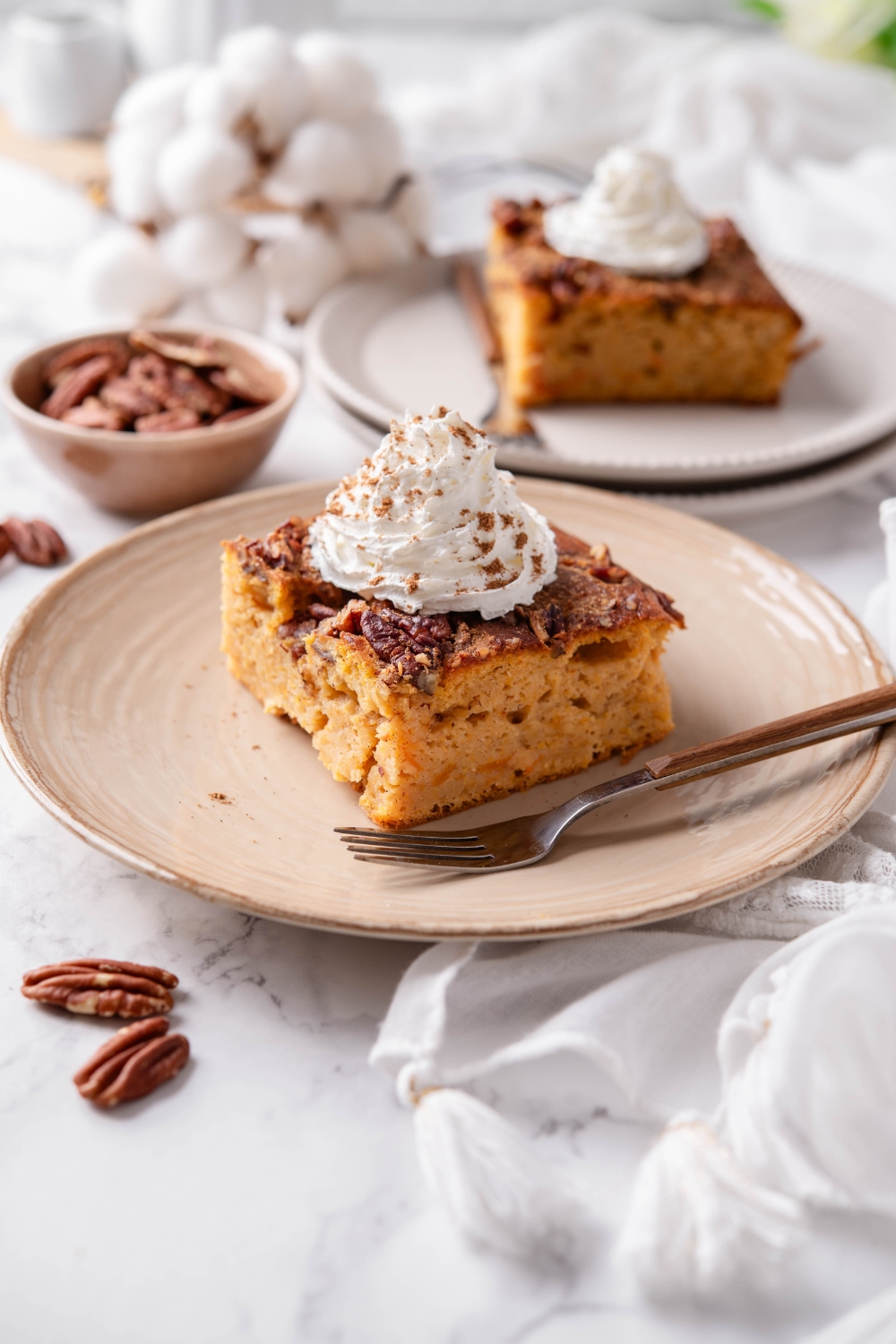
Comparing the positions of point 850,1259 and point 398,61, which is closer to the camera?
point 850,1259

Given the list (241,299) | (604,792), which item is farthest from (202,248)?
(604,792)

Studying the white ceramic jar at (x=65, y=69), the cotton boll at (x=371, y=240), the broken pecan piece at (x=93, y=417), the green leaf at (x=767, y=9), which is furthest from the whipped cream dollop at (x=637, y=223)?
the green leaf at (x=767, y=9)

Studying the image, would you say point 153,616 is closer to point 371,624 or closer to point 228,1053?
point 371,624

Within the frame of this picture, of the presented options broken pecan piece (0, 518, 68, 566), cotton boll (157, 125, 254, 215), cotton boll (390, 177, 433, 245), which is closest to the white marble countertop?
broken pecan piece (0, 518, 68, 566)

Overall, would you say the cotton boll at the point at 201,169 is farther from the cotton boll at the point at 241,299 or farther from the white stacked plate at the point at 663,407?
the white stacked plate at the point at 663,407

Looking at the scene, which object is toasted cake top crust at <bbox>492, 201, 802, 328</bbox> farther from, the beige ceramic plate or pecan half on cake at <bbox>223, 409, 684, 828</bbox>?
pecan half on cake at <bbox>223, 409, 684, 828</bbox>

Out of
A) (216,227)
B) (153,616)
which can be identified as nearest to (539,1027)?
(153,616)
